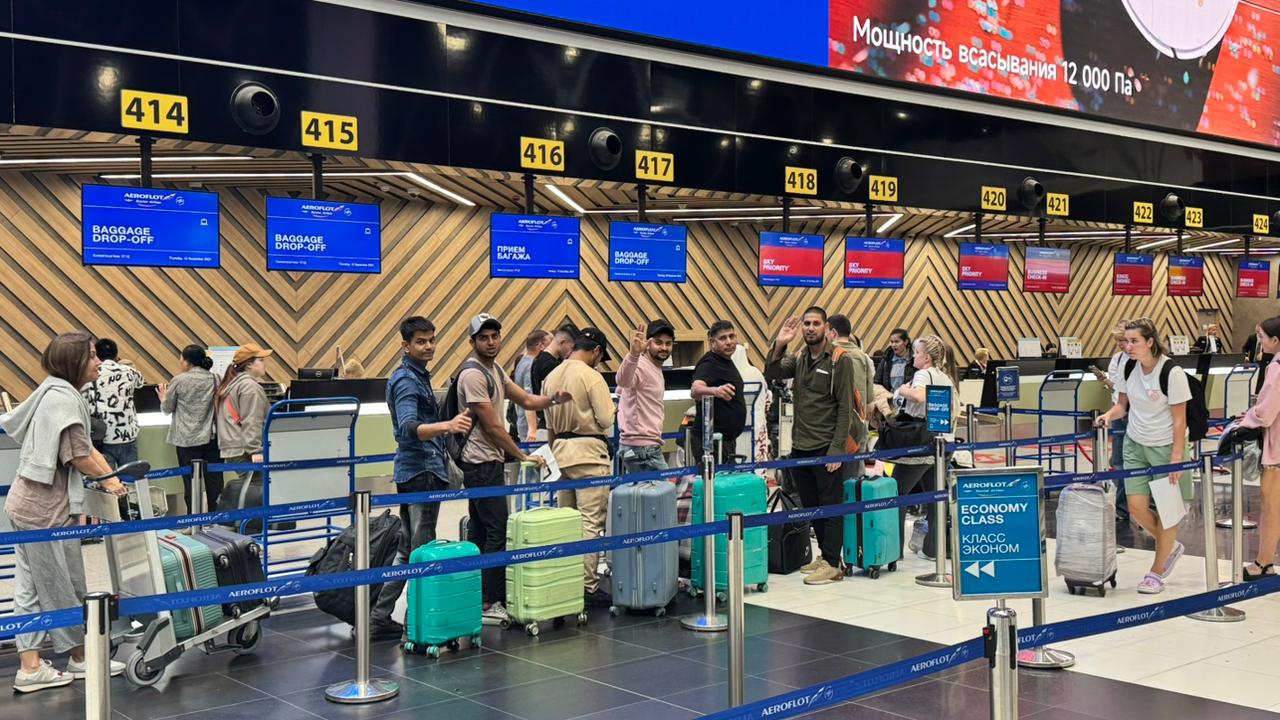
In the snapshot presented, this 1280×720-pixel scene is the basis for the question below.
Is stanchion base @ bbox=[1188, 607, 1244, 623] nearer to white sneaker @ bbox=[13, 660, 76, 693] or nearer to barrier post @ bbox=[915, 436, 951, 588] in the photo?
barrier post @ bbox=[915, 436, 951, 588]

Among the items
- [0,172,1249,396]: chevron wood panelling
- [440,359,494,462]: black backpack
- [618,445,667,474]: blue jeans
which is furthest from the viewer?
[0,172,1249,396]: chevron wood panelling

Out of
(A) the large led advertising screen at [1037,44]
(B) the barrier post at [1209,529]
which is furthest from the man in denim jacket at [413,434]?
(A) the large led advertising screen at [1037,44]

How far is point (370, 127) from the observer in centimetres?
799

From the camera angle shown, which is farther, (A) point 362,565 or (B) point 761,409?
(B) point 761,409

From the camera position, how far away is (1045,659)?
16.4ft

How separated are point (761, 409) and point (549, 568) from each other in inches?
184

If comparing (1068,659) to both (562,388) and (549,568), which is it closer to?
(549,568)

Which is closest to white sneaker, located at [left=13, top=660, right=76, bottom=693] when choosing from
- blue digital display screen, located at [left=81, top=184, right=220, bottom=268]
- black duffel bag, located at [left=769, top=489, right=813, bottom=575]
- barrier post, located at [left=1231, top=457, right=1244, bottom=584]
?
blue digital display screen, located at [left=81, top=184, right=220, bottom=268]

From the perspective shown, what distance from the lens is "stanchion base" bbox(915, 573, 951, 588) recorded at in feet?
22.4

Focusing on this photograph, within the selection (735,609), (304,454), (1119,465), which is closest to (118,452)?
(304,454)

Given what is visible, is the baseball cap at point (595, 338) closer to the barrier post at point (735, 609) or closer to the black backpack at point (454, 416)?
the black backpack at point (454, 416)

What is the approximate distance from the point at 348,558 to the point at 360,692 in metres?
1.02

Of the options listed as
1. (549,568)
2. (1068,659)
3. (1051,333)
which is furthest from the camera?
(1051,333)

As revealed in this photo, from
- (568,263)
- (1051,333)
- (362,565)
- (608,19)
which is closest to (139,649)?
(362,565)
